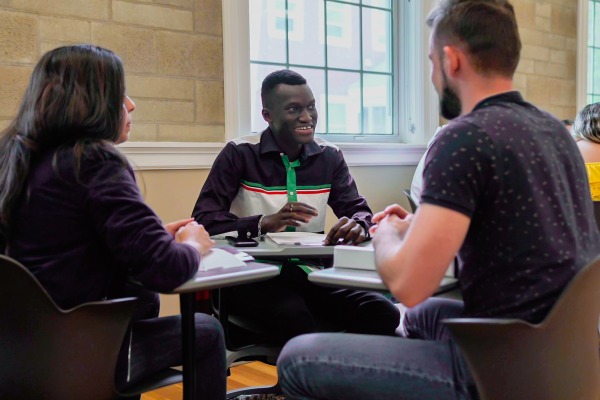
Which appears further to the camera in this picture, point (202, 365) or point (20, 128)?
point (202, 365)

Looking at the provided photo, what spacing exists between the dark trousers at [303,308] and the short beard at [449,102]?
0.85m

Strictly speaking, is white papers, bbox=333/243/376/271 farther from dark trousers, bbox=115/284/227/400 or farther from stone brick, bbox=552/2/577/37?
stone brick, bbox=552/2/577/37

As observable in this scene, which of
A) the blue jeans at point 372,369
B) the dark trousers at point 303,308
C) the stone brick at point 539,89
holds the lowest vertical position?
the dark trousers at point 303,308

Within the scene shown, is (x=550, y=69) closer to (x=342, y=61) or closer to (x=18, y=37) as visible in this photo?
(x=342, y=61)

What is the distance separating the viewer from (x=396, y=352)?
125 cm

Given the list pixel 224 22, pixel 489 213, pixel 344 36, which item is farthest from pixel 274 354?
pixel 344 36

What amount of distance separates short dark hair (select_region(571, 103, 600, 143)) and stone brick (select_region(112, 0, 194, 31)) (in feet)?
6.26

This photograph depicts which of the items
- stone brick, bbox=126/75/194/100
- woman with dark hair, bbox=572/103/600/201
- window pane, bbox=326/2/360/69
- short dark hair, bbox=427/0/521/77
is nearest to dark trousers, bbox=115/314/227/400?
short dark hair, bbox=427/0/521/77

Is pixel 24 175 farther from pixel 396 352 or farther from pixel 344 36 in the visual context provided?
pixel 344 36

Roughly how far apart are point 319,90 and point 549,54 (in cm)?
222

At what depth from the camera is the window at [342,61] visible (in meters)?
3.15

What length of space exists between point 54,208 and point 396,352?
80 centimetres

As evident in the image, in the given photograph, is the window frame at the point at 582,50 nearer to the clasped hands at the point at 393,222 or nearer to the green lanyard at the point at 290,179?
the green lanyard at the point at 290,179

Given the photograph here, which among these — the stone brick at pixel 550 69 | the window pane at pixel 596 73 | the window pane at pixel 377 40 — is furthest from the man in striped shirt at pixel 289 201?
the window pane at pixel 596 73
